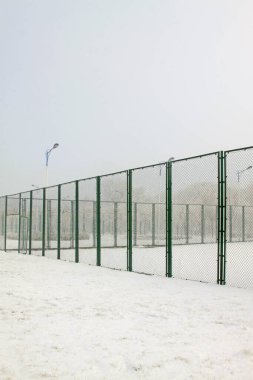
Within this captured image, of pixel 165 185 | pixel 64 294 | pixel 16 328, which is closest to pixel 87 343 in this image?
pixel 16 328

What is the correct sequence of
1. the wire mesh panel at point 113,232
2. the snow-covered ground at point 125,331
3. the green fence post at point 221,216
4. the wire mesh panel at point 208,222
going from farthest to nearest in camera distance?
the wire mesh panel at point 208,222 → the wire mesh panel at point 113,232 → the green fence post at point 221,216 → the snow-covered ground at point 125,331

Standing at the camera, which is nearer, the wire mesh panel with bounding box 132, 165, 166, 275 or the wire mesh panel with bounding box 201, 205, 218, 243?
the wire mesh panel with bounding box 132, 165, 166, 275

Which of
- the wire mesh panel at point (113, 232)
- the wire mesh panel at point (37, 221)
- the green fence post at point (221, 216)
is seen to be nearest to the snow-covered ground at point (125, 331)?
the green fence post at point (221, 216)

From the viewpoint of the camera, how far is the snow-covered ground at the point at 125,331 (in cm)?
385

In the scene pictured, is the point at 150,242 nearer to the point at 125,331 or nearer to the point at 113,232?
the point at 113,232

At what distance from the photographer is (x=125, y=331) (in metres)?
5.19

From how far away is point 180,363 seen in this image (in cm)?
400

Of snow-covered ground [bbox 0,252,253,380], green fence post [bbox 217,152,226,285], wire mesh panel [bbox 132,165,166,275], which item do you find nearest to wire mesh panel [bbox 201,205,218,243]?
wire mesh panel [bbox 132,165,166,275]

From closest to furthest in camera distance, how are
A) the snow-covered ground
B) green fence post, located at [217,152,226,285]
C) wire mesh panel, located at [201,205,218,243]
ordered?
the snow-covered ground, green fence post, located at [217,152,226,285], wire mesh panel, located at [201,205,218,243]

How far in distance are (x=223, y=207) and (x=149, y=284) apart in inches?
88.9

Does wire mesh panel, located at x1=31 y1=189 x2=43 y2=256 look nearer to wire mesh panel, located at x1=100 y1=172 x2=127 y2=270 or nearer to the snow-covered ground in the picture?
wire mesh panel, located at x1=100 y1=172 x2=127 y2=270

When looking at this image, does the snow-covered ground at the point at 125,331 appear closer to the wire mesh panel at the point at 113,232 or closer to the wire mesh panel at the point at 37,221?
the wire mesh panel at the point at 113,232

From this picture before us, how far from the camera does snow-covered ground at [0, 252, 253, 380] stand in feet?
12.6

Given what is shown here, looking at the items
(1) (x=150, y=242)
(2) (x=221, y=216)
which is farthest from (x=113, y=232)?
(2) (x=221, y=216)
